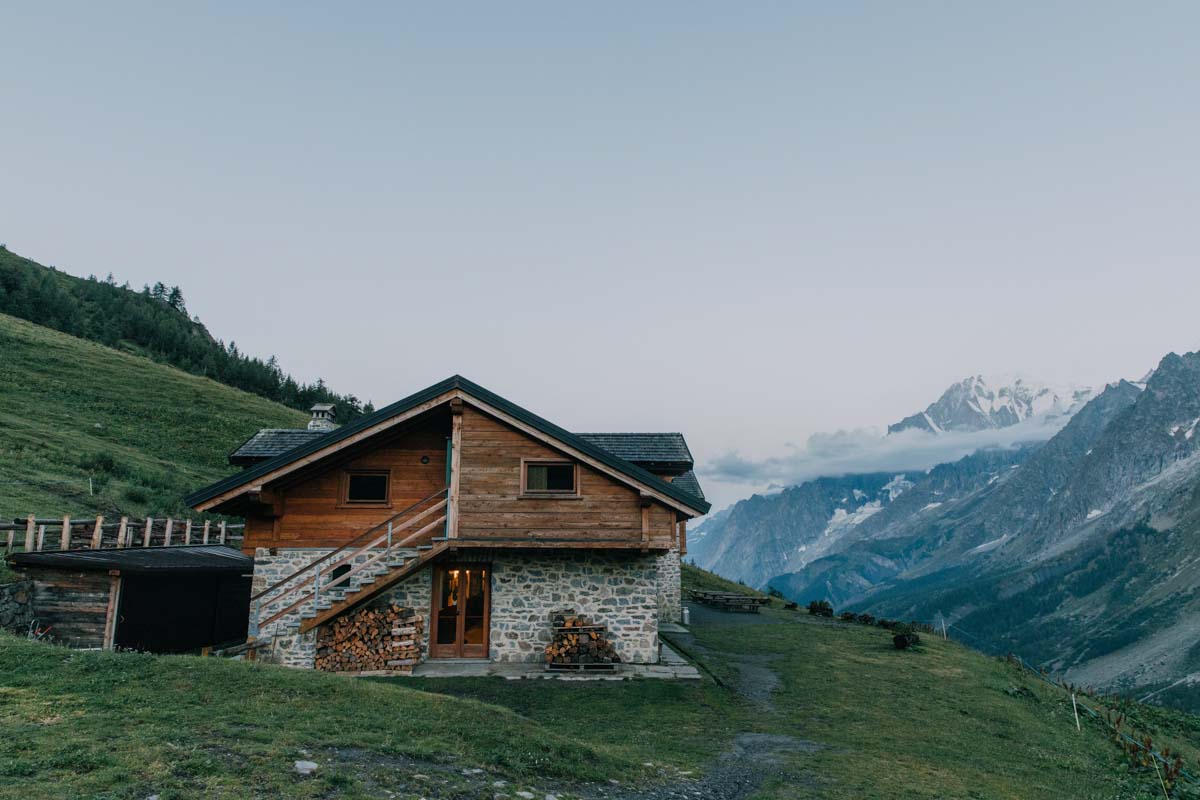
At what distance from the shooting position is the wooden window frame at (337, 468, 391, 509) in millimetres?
21922

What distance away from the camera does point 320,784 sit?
26.4ft

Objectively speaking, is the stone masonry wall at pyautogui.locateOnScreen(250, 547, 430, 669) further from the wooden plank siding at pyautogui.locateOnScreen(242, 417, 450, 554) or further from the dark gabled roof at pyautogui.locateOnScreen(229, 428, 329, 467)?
the dark gabled roof at pyautogui.locateOnScreen(229, 428, 329, 467)

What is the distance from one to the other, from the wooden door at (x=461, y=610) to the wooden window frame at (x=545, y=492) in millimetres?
2583

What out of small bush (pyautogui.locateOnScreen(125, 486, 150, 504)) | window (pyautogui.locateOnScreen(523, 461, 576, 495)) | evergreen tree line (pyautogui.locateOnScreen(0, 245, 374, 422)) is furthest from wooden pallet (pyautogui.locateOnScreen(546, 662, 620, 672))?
evergreen tree line (pyautogui.locateOnScreen(0, 245, 374, 422))

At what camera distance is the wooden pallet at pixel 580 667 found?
1964 centimetres

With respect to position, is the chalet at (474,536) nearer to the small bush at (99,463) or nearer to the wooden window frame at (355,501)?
the wooden window frame at (355,501)

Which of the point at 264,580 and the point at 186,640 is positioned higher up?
the point at 264,580

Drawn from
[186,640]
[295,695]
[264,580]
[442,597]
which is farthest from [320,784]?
[186,640]

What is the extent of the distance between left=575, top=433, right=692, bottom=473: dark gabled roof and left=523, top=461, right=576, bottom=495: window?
5717 mm

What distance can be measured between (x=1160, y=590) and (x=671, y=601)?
211 m

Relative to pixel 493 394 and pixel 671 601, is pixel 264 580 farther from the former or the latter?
pixel 671 601

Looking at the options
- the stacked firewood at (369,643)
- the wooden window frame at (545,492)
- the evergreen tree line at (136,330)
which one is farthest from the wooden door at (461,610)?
the evergreen tree line at (136,330)

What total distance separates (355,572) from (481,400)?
6017mm

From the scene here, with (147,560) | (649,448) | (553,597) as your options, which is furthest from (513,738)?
(649,448)
